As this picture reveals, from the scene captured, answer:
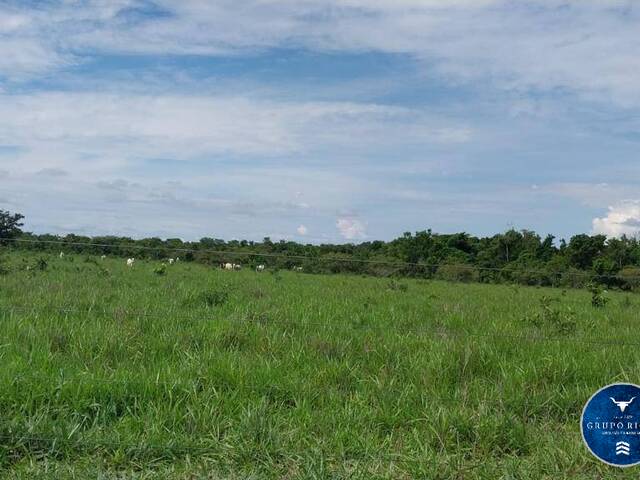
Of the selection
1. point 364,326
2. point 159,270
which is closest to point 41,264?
point 159,270

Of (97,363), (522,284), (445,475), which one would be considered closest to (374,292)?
(522,284)

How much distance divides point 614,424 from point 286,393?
2.07m

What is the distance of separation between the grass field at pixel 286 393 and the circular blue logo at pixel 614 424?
46cm

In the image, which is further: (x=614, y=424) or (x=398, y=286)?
(x=398, y=286)

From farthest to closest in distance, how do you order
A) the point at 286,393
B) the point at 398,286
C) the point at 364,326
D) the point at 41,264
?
the point at 398,286 < the point at 41,264 < the point at 364,326 < the point at 286,393

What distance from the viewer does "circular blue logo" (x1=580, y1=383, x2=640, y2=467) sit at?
2.99 metres

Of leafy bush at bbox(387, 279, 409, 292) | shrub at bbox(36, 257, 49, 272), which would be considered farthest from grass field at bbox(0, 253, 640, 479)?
leafy bush at bbox(387, 279, 409, 292)

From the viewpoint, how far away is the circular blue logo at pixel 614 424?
118 inches

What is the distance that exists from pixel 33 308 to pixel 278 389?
134 inches

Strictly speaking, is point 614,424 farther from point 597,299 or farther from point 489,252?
point 489,252

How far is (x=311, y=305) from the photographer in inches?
322

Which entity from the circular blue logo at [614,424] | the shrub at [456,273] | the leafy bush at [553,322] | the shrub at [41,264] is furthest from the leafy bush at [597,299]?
the shrub at [41,264]

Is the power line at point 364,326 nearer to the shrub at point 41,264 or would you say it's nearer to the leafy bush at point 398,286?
the shrub at point 41,264

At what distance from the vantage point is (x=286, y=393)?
4.34 metres
